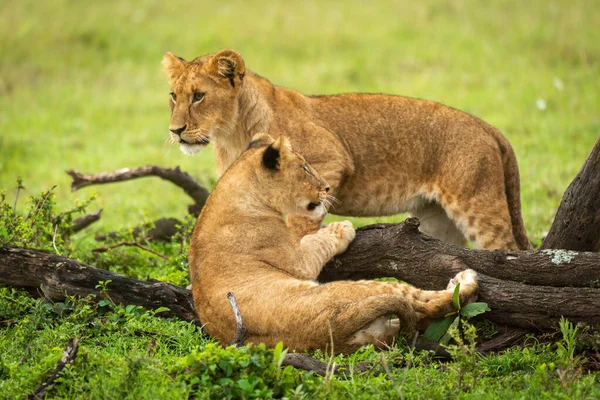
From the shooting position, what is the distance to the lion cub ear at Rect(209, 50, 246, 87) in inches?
267

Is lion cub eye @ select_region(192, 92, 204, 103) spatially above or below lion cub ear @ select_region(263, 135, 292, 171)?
above

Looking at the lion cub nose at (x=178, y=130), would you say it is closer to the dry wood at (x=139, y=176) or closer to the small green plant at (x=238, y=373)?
the dry wood at (x=139, y=176)

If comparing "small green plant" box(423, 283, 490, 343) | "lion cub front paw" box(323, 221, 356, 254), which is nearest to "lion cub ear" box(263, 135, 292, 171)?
"lion cub front paw" box(323, 221, 356, 254)

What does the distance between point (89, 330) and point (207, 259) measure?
2.69 feet

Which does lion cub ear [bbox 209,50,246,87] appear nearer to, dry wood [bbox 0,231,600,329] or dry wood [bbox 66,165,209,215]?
dry wood [bbox 66,165,209,215]

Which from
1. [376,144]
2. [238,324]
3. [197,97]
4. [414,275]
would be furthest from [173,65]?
[238,324]

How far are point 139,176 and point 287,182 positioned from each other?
2.05 metres

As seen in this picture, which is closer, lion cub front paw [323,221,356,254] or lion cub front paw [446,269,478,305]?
lion cub front paw [446,269,478,305]

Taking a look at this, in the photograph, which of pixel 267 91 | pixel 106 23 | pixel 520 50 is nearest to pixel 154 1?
pixel 106 23

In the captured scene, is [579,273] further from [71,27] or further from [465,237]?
[71,27]

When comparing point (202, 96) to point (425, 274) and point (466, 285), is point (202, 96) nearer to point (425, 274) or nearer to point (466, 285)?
point (425, 274)

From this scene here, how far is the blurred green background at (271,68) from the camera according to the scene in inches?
493

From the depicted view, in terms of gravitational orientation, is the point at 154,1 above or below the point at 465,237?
above

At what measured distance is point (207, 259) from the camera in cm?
542
